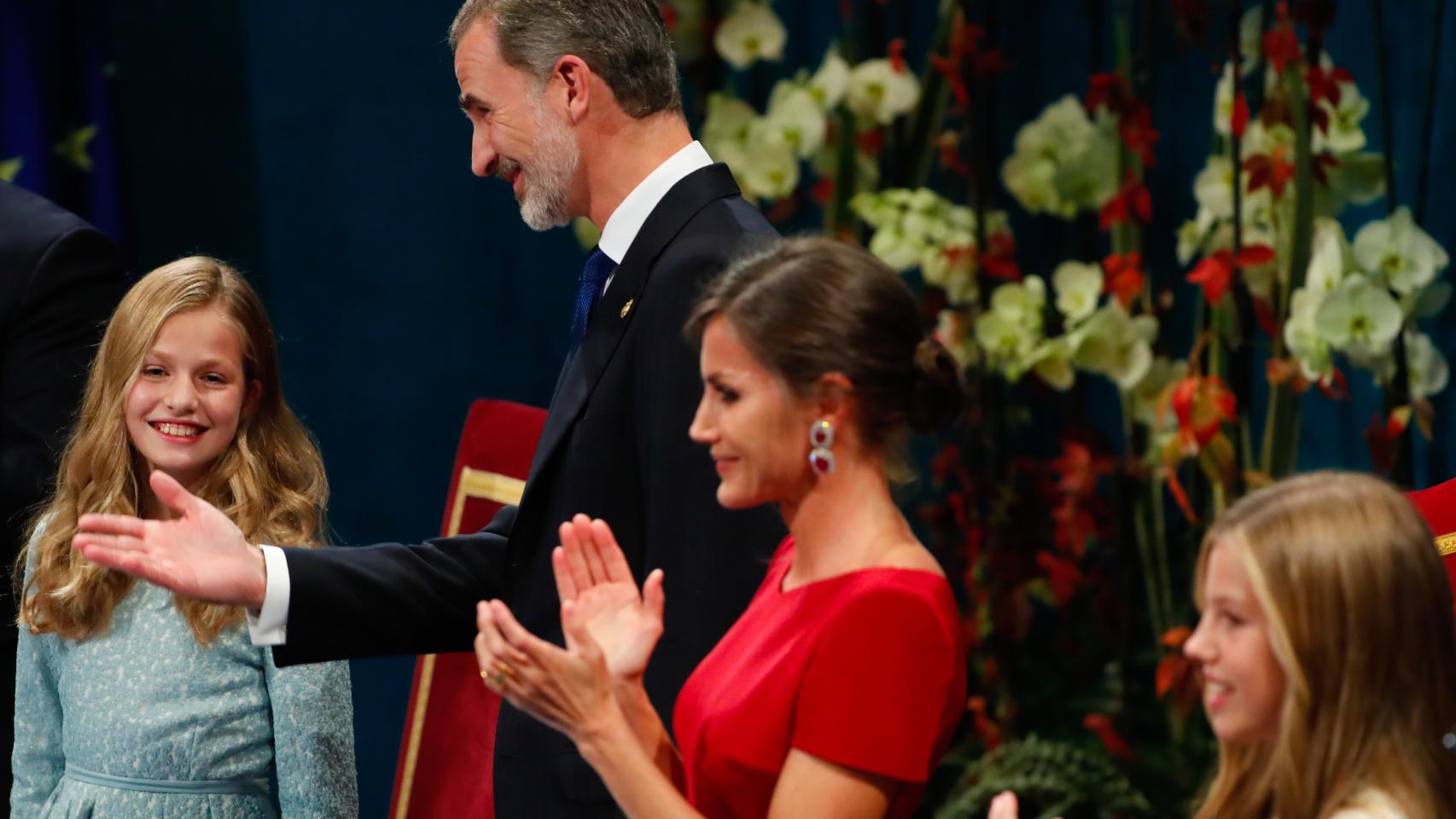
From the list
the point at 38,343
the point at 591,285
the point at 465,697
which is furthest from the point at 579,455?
the point at 38,343

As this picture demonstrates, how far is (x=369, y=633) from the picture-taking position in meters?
2.01

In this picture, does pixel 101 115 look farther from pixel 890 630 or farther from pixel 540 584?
pixel 890 630

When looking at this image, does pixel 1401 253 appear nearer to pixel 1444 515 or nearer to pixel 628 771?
pixel 1444 515

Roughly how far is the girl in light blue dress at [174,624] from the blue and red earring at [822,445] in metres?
0.84

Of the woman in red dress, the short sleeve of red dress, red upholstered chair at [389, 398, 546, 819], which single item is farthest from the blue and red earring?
red upholstered chair at [389, 398, 546, 819]

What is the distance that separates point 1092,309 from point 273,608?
1.49m

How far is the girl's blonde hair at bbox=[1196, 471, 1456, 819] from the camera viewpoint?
1.26 m

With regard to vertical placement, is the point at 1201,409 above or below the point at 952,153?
below

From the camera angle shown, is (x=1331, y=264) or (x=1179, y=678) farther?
(x=1179, y=678)

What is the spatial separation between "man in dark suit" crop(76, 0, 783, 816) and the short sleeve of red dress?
30 centimetres


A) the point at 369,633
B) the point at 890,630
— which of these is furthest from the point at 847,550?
the point at 369,633

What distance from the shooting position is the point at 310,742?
6.88 ft

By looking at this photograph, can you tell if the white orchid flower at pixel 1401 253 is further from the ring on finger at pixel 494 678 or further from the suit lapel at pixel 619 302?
the ring on finger at pixel 494 678

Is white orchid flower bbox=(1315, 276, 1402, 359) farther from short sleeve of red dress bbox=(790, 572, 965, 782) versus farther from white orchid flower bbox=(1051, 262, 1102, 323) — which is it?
short sleeve of red dress bbox=(790, 572, 965, 782)
